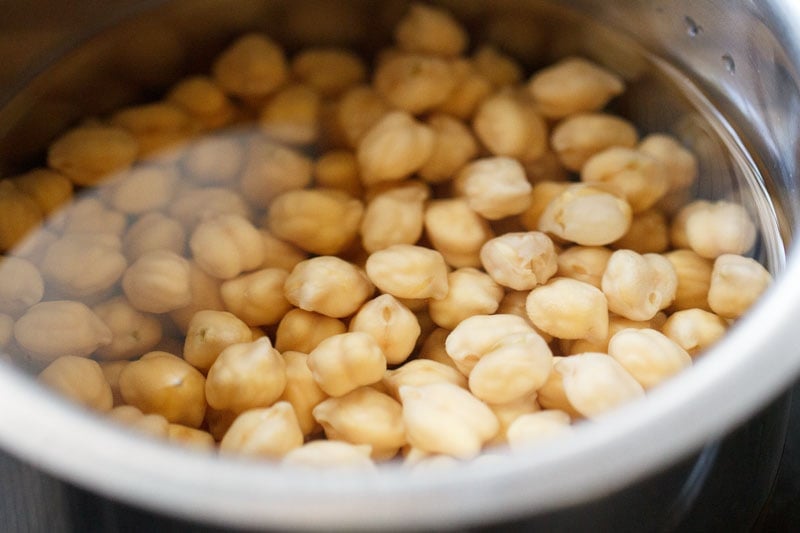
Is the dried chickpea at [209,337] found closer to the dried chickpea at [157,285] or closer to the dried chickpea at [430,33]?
the dried chickpea at [157,285]

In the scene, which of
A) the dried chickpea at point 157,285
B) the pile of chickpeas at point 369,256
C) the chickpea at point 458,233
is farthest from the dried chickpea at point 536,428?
the dried chickpea at point 157,285

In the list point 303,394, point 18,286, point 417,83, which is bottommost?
point 18,286

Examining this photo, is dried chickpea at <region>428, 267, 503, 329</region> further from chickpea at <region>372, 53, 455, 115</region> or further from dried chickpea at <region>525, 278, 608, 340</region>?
chickpea at <region>372, 53, 455, 115</region>

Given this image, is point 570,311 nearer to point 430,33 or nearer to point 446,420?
point 446,420

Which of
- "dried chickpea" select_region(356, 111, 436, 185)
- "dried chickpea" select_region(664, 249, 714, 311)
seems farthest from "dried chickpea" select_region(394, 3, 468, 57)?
"dried chickpea" select_region(664, 249, 714, 311)

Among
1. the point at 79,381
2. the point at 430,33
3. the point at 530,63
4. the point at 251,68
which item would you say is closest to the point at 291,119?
the point at 251,68

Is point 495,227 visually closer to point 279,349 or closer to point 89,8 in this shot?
point 279,349
